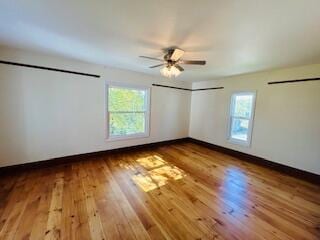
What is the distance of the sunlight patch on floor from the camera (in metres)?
2.71

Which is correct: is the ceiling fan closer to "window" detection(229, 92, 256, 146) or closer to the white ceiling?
the white ceiling

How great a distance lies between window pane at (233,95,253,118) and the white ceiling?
1393 mm

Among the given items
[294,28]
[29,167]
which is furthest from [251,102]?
[29,167]

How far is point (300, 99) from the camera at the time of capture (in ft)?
10.2

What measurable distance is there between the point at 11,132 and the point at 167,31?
3.18m

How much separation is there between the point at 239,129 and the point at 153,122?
2.41 meters

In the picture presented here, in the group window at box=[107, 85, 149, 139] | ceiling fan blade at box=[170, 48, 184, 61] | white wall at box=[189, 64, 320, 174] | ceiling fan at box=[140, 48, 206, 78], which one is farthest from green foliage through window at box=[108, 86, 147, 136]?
white wall at box=[189, 64, 320, 174]

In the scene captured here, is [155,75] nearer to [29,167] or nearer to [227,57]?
[227,57]

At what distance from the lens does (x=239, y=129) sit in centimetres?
427

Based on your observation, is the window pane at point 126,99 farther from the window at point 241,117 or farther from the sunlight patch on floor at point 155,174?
the window at point 241,117

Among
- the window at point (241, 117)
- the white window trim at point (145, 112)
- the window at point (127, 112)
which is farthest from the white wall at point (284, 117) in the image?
the window at point (127, 112)

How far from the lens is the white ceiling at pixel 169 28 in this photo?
54.6 inches

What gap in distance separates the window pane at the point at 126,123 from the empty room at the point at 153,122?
0.09ft

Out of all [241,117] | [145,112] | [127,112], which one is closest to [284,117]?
[241,117]
